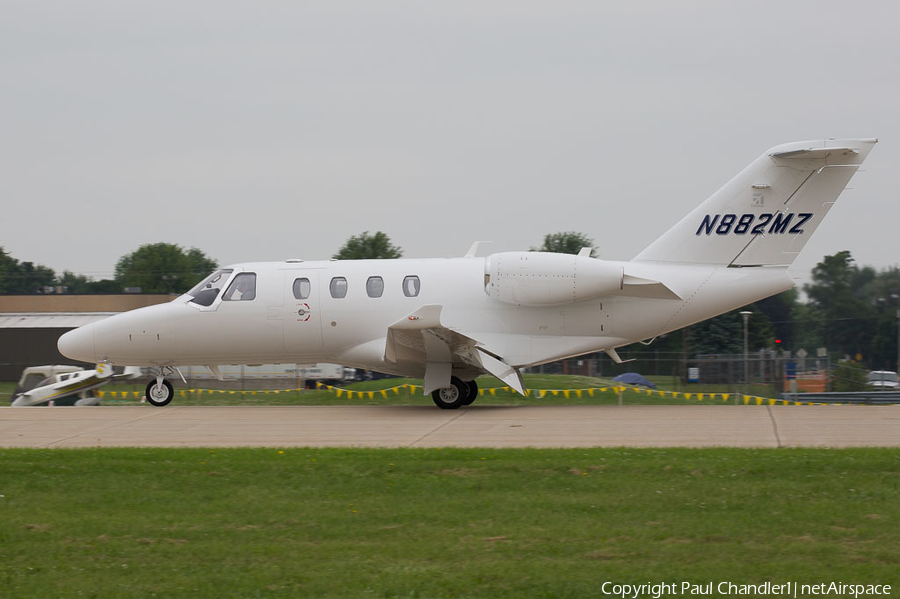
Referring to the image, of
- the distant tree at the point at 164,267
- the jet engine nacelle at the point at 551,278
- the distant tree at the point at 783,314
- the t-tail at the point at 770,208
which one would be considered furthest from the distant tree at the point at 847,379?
the distant tree at the point at 164,267

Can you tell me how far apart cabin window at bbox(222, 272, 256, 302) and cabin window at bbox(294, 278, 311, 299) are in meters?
0.87

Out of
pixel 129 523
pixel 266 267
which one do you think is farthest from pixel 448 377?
pixel 129 523

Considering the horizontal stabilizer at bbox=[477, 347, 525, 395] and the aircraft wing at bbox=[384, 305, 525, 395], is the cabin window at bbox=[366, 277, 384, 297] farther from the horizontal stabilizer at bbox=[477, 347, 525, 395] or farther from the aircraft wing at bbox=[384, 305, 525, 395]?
the horizontal stabilizer at bbox=[477, 347, 525, 395]

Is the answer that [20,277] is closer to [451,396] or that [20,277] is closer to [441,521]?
[451,396]

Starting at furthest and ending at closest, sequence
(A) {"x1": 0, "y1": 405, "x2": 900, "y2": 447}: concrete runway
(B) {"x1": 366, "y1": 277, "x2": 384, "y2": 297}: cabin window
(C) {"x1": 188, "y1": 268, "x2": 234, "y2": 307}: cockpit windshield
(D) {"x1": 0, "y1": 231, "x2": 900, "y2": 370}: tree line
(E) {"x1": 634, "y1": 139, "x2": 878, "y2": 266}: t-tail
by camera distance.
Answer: (D) {"x1": 0, "y1": 231, "x2": 900, "y2": 370}: tree line → (C) {"x1": 188, "y1": 268, "x2": 234, "y2": 307}: cockpit windshield → (B) {"x1": 366, "y1": 277, "x2": 384, "y2": 297}: cabin window → (E) {"x1": 634, "y1": 139, "x2": 878, "y2": 266}: t-tail → (A) {"x1": 0, "y1": 405, "x2": 900, "y2": 447}: concrete runway

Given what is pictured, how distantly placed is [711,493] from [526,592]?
3275 millimetres

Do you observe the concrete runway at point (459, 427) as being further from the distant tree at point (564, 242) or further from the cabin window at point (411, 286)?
the distant tree at point (564, 242)

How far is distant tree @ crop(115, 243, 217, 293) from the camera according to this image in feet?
211

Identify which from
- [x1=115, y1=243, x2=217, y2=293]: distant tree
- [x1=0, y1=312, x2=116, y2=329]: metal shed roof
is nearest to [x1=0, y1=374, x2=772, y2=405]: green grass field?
[x1=0, y1=312, x2=116, y2=329]: metal shed roof

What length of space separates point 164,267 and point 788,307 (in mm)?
50208

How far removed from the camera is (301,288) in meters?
19.0

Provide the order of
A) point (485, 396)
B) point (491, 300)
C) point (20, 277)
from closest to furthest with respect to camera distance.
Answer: point (491, 300) → point (485, 396) → point (20, 277)

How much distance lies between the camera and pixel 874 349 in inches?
1494

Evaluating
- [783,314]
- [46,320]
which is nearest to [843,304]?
[783,314]
